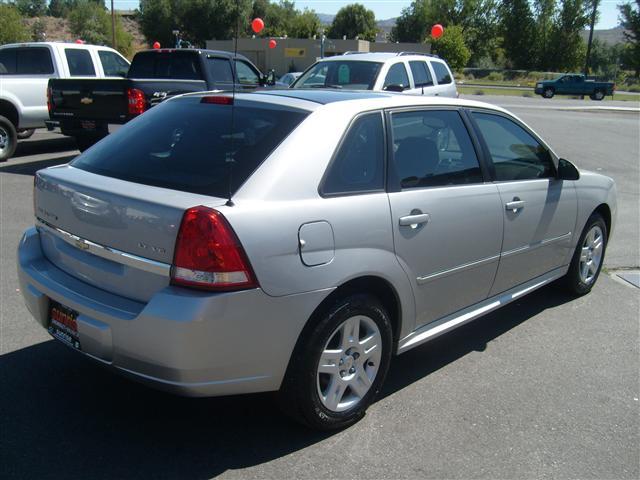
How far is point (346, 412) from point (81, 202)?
174 cm

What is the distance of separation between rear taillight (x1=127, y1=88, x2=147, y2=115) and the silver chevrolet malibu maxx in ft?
19.8

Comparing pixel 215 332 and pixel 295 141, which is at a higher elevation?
pixel 295 141

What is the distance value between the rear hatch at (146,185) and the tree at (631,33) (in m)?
81.6

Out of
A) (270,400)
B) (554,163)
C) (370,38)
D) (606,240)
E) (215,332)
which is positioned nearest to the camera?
(215,332)

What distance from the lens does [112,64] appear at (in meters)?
13.2

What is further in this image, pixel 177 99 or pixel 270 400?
pixel 177 99

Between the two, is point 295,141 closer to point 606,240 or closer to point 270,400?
point 270,400

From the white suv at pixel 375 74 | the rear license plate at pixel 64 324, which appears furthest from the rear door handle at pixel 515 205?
the white suv at pixel 375 74

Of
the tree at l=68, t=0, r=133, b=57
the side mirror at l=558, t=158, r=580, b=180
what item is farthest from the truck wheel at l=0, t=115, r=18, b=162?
the tree at l=68, t=0, r=133, b=57

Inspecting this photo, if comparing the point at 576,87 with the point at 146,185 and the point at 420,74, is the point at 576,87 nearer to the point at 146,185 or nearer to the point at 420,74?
the point at 420,74

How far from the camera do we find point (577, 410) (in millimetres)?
3748

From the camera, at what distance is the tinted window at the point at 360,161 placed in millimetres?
3277

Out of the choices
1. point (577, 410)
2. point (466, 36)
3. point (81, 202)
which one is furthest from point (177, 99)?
point (466, 36)

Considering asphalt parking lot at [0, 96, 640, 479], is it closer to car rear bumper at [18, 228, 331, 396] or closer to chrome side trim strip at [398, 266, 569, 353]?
chrome side trim strip at [398, 266, 569, 353]
